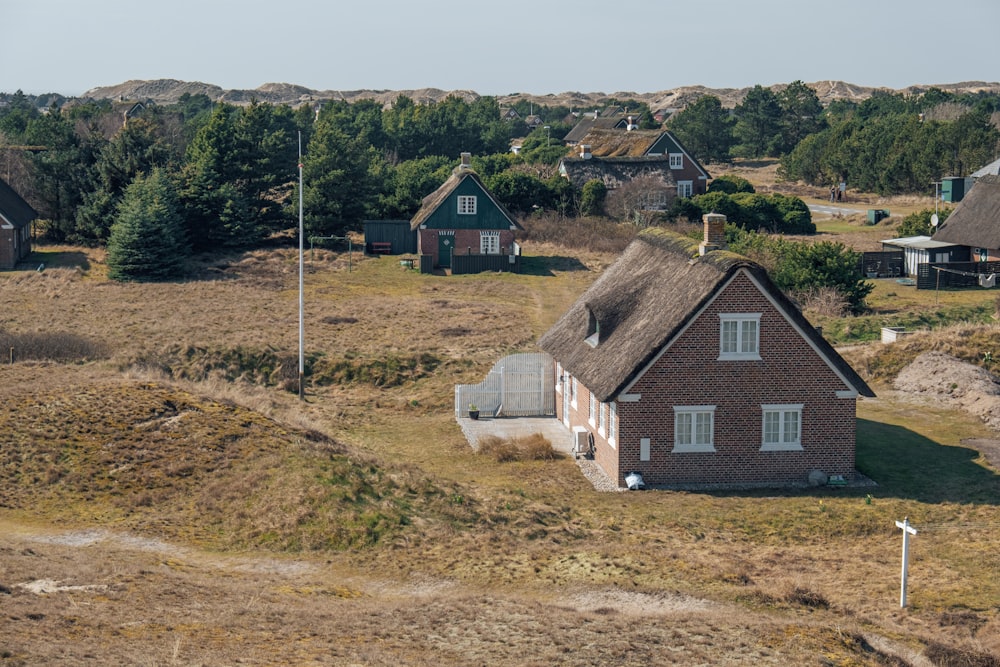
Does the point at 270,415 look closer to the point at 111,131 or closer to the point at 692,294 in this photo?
the point at 692,294

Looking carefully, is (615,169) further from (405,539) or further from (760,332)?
(405,539)

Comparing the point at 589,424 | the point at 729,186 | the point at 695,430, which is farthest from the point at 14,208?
the point at 729,186

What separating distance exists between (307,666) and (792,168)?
10337 centimetres

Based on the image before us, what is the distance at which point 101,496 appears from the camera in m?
28.0

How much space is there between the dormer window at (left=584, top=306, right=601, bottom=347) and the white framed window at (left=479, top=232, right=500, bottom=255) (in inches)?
1279

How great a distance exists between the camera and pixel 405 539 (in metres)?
25.9

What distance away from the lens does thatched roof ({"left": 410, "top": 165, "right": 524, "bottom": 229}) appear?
216 feet

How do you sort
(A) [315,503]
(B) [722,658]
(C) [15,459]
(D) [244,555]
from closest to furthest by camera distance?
(B) [722,658] < (D) [244,555] < (A) [315,503] < (C) [15,459]

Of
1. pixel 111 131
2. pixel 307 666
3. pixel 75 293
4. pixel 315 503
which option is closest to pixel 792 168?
pixel 111 131

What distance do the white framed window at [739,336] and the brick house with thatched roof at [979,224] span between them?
115 ft

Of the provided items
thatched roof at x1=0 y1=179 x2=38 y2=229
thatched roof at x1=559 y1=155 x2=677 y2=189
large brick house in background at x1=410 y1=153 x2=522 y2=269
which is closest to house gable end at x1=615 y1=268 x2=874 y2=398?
large brick house in background at x1=410 y1=153 x2=522 y2=269

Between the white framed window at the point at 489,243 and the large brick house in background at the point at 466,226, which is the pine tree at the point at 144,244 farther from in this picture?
the white framed window at the point at 489,243

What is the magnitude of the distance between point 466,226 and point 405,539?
4192cm

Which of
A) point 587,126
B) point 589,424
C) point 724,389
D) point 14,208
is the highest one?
point 587,126
